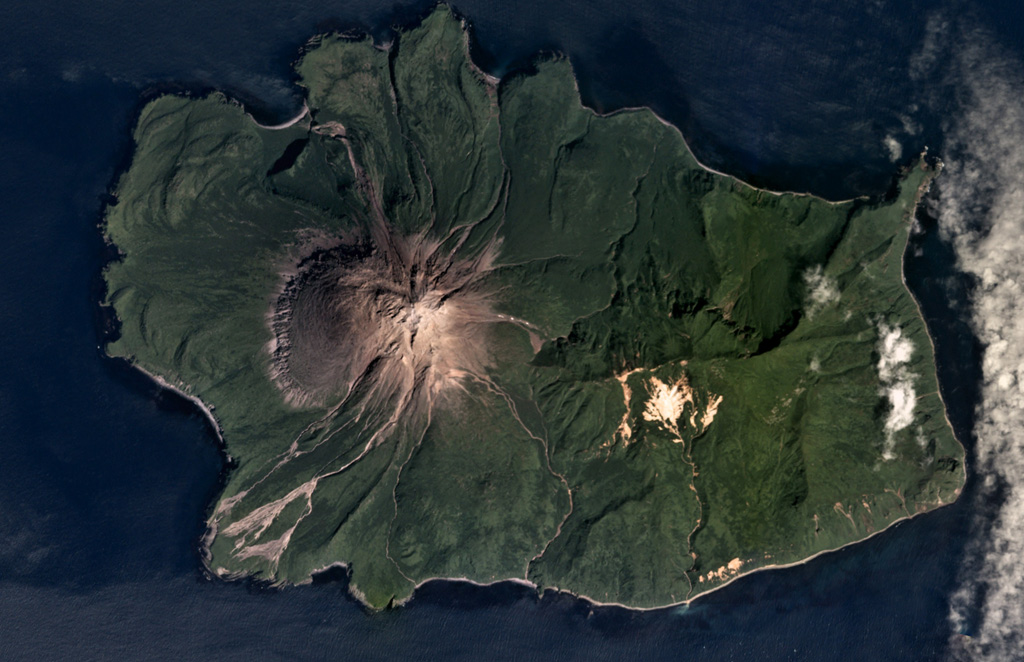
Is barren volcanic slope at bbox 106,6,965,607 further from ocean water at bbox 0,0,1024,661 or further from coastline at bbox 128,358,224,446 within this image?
ocean water at bbox 0,0,1024,661

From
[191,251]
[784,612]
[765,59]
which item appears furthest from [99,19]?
[784,612]

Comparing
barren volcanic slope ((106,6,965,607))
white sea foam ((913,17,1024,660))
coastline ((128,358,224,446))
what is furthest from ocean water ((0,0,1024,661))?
barren volcanic slope ((106,6,965,607))

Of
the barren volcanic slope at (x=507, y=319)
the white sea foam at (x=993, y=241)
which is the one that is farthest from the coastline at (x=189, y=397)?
the white sea foam at (x=993, y=241)

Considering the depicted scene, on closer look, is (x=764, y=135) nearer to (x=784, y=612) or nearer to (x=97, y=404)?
(x=784, y=612)

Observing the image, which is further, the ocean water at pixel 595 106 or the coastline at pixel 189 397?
the coastline at pixel 189 397

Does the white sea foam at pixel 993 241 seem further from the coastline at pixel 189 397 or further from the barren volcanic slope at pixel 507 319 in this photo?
the coastline at pixel 189 397
